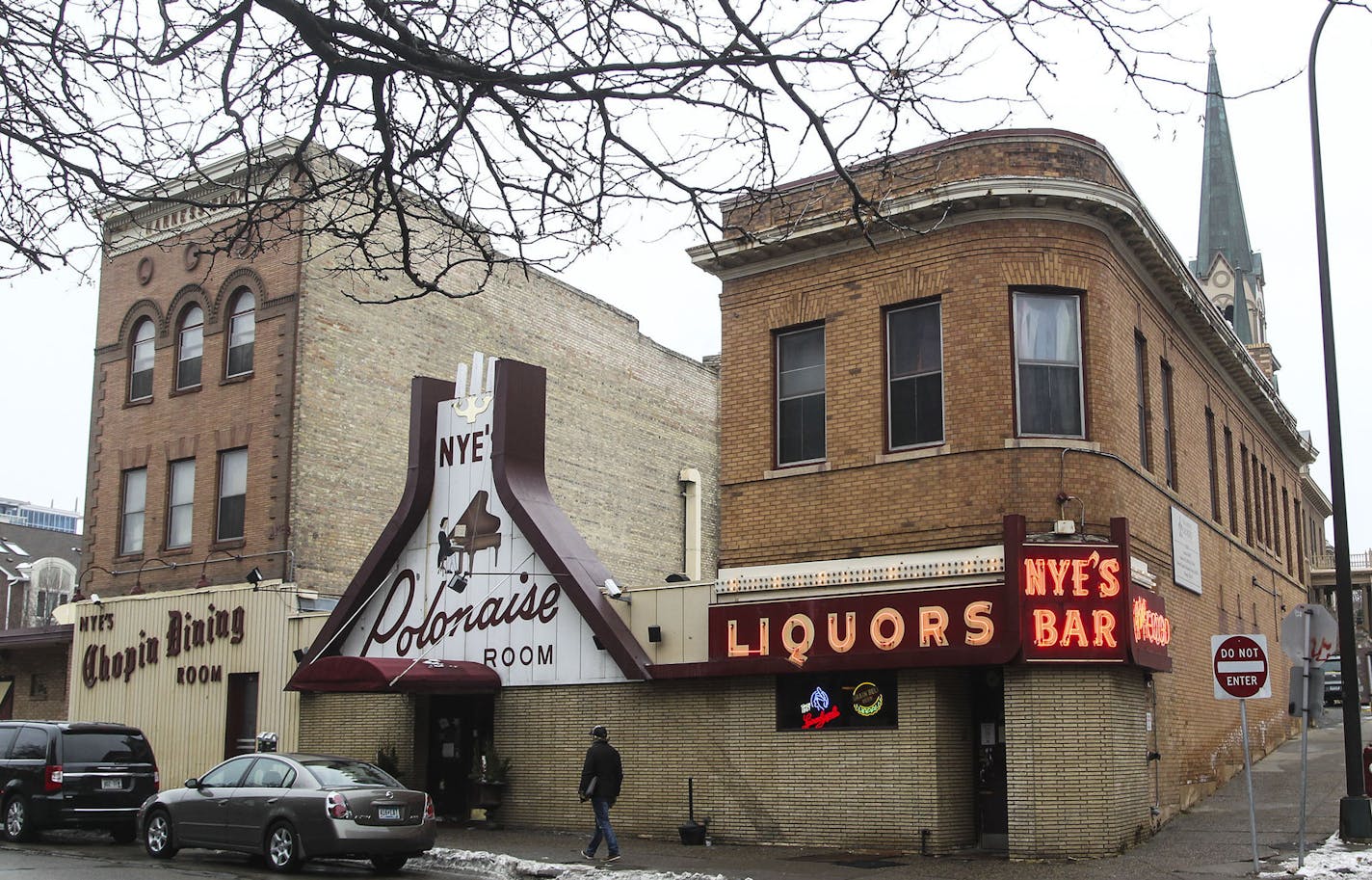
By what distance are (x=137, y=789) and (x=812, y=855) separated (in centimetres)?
1027

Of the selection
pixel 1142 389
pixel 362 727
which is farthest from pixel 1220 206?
pixel 362 727

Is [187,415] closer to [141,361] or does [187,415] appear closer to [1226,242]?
[141,361]

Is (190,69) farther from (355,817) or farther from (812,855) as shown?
(812,855)

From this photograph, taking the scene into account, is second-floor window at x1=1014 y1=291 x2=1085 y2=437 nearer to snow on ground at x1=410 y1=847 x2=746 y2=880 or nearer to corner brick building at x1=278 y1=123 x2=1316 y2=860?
corner brick building at x1=278 y1=123 x2=1316 y2=860

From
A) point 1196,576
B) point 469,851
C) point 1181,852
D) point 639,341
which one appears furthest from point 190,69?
point 639,341

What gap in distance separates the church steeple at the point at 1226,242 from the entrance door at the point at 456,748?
39905 millimetres

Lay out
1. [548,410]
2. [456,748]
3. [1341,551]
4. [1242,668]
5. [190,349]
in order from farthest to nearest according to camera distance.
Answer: [548,410], [190,349], [456,748], [1341,551], [1242,668]

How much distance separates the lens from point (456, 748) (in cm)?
2241

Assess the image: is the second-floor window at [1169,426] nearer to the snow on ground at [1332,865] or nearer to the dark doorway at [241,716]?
the snow on ground at [1332,865]

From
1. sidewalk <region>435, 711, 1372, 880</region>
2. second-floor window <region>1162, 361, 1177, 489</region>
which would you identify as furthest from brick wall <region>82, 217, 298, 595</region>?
second-floor window <region>1162, 361, 1177, 489</region>

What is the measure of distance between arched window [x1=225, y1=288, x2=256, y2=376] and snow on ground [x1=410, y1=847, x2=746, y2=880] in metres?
12.9

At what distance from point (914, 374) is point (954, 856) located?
21.0 feet

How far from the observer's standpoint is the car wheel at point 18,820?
65.5ft

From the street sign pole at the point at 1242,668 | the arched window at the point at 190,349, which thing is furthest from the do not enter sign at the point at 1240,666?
the arched window at the point at 190,349
